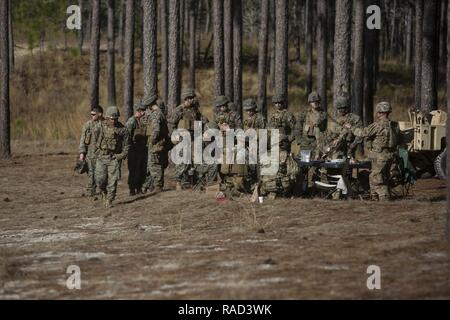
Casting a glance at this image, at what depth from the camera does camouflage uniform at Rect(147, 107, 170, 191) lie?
748 inches

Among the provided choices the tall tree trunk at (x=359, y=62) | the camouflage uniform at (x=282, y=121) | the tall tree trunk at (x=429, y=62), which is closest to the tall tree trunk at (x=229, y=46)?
the tall tree trunk at (x=359, y=62)

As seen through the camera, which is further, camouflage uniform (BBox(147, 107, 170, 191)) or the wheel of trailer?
the wheel of trailer

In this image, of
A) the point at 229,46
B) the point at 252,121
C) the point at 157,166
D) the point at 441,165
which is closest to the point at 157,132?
the point at 157,166

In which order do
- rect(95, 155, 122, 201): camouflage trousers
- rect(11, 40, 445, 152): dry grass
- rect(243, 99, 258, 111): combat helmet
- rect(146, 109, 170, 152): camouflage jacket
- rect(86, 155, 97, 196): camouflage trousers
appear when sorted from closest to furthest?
rect(95, 155, 122, 201): camouflage trousers < rect(243, 99, 258, 111): combat helmet < rect(146, 109, 170, 152): camouflage jacket < rect(86, 155, 97, 196): camouflage trousers < rect(11, 40, 445, 152): dry grass

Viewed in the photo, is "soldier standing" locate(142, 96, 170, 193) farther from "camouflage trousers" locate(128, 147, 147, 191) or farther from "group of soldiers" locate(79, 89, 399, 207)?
"camouflage trousers" locate(128, 147, 147, 191)

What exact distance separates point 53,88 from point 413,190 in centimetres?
3489

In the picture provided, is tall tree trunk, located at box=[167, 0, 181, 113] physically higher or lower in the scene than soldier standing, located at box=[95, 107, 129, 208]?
higher

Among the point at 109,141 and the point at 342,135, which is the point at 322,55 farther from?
the point at 109,141

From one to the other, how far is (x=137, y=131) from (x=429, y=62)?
8.22 m

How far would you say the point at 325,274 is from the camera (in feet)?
33.7

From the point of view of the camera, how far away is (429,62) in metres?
23.6

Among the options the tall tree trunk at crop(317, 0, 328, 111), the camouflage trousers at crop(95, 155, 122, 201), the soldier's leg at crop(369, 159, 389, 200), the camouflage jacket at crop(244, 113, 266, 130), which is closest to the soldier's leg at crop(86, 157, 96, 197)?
the camouflage trousers at crop(95, 155, 122, 201)
